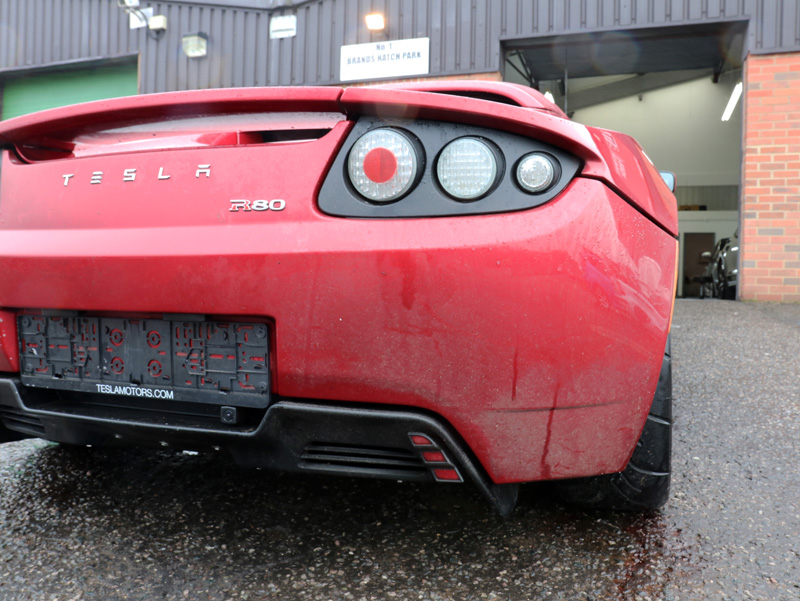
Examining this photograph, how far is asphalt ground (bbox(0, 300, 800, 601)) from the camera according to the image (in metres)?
1.30

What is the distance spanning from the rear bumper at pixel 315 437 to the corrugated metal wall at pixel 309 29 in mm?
8065

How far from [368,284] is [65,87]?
488 inches

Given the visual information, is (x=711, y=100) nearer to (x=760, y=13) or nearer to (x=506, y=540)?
(x=760, y=13)

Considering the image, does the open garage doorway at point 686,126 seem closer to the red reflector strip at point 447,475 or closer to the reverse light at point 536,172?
the reverse light at point 536,172

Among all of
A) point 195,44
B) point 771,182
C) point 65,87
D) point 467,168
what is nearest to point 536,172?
point 467,168

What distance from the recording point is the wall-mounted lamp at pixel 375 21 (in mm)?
8812

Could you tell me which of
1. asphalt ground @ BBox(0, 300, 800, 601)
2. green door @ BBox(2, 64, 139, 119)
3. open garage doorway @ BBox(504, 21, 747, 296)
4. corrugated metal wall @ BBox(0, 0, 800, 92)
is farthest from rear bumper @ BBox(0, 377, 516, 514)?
open garage doorway @ BBox(504, 21, 747, 296)

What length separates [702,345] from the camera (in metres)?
4.11

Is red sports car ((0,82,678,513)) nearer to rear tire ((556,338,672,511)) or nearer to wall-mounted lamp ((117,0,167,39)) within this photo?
rear tire ((556,338,672,511))

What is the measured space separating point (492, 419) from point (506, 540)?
0.45 meters

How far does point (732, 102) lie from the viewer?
53.7 feet

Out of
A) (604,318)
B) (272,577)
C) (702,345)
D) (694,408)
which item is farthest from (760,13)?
(272,577)

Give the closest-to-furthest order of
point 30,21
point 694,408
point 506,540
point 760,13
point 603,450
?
point 603,450, point 506,540, point 694,408, point 760,13, point 30,21

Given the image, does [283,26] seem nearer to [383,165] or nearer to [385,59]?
[385,59]
